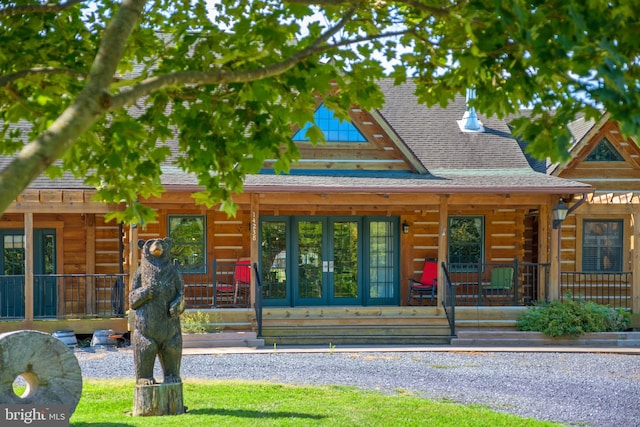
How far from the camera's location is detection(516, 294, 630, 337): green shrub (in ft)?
55.7

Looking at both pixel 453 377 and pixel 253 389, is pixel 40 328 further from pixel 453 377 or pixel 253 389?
pixel 453 377

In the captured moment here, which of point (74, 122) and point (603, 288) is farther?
point (603, 288)

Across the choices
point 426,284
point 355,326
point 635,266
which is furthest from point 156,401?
point 635,266

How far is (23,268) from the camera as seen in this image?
64.2 feet

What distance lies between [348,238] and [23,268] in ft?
24.8

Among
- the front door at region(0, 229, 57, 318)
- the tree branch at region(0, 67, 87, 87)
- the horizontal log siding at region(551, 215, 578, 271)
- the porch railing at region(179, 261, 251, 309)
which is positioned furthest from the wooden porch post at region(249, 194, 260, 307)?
the tree branch at region(0, 67, 87, 87)

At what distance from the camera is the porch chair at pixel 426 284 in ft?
64.2

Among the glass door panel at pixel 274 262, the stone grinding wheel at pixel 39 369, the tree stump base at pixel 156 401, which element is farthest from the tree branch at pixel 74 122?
the glass door panel at pixel 274 262

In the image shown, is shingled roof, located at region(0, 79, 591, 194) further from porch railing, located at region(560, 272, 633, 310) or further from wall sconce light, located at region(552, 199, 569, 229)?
porch railing, located at region(560, 272, 633, 310)

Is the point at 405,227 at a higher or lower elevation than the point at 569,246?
higher

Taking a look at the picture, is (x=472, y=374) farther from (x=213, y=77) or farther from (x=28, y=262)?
(x=213, y=77)

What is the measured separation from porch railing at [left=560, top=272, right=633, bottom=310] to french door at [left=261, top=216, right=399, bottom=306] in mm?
4228

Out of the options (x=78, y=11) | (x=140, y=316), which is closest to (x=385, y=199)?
(x=140, y=316)

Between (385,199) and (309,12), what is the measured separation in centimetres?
1132
